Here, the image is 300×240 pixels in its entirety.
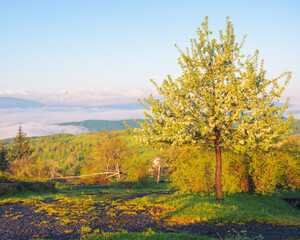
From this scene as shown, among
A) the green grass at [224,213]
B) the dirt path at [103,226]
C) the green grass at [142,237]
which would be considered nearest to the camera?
the green grass at [142,237]

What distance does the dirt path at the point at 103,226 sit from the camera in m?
9.18

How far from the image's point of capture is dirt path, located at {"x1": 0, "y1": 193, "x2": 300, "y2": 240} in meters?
9.18

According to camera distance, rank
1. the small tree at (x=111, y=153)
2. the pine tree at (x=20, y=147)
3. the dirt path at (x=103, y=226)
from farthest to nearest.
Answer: the pine tree at (x=20, y=147)
the small tree at (x=111, y=153)
the dirt path at (x=103, y=226)

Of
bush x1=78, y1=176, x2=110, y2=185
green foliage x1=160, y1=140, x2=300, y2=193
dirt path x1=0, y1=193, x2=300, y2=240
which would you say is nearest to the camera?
dirt path x1=0, y1=193, x2=300, y2=240

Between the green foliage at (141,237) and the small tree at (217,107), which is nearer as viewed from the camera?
the green foliage at (141,237)

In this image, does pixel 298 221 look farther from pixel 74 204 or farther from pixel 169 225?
pixel 74 204

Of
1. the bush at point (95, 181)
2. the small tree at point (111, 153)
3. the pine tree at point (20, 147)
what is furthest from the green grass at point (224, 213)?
the pine tree at point (20, 147)

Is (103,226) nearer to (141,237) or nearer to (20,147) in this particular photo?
(141,237)

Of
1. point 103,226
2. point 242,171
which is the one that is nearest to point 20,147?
point 242,171

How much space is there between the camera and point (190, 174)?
753 inches

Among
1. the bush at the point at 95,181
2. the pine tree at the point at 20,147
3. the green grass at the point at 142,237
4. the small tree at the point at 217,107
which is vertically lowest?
the bush at the point at 95,181

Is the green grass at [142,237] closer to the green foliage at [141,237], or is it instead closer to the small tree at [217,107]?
the green foliage at [141,237]

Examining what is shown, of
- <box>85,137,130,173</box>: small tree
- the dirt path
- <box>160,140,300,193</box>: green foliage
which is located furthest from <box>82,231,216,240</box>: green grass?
<box>85,137,130,173</box>: small tree

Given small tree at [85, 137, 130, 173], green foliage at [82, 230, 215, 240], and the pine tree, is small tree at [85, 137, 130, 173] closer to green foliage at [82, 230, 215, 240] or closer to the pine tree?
the pine tree
